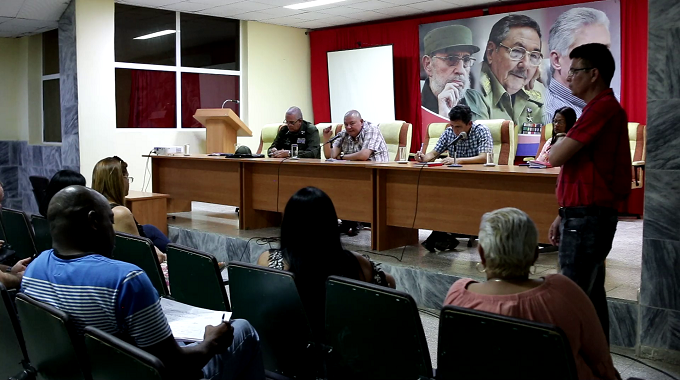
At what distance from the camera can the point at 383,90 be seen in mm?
9438

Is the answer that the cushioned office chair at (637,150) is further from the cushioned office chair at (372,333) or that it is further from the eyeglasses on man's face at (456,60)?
the cushioned office chair at (372,333)

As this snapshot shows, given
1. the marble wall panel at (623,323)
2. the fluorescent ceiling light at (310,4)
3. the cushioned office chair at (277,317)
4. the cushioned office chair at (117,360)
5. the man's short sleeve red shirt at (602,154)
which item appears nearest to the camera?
the cushioned office chair at (117,360)

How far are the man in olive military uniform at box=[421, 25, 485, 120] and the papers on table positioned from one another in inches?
271

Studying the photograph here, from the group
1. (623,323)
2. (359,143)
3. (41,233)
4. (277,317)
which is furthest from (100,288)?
(359,143)

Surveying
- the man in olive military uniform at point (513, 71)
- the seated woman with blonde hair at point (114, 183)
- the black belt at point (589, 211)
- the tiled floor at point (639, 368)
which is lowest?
the tiled floor at point (639, 368)

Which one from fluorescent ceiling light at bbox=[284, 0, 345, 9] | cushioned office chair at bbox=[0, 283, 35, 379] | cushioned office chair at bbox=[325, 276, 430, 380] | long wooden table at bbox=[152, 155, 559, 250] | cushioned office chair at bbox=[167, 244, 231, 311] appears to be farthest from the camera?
fluorescent ceiling light at bbox=[284, 0, 345, 9]

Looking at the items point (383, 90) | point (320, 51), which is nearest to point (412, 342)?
point (383, 90)

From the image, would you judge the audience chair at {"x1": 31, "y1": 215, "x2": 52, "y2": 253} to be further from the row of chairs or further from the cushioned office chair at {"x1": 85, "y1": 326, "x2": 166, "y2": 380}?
the cushioned office chair at {"x1": 85, "y1": 326, "x2": 166, "y2": 380}

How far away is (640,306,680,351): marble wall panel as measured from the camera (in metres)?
2.93

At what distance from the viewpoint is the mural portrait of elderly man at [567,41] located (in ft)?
23.9

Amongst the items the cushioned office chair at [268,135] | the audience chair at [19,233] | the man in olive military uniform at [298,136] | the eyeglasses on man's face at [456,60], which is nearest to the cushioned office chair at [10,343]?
the audience chair at [19,233]

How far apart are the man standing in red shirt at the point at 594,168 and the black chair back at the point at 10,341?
1961 millimetres

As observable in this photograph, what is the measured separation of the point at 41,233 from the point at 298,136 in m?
3.25

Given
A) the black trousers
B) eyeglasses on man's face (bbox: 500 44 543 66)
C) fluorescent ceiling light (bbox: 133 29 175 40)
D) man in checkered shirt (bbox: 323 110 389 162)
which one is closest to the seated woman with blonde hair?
the black trousers
